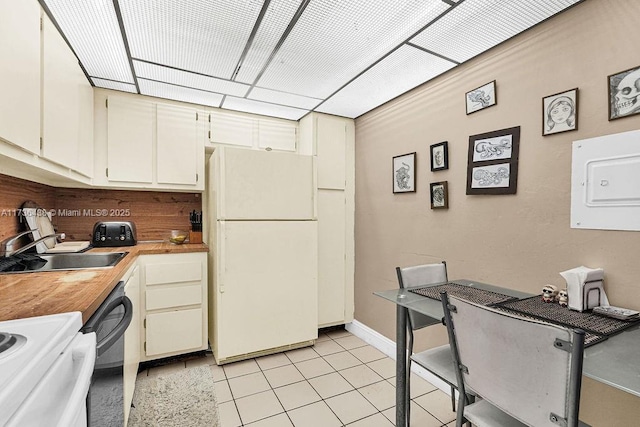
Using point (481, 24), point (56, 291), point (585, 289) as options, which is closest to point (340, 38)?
point (481, 24)

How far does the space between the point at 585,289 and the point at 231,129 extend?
2844 mm

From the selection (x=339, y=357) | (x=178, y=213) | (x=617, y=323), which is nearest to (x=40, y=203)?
(x=178, y=213)

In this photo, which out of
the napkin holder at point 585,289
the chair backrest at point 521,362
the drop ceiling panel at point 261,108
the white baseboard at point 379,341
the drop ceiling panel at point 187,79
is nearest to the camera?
the chair backrest at point 521,362

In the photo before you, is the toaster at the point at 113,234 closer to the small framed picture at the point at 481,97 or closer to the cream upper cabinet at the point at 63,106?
the cream upper cabinet at the point at 63,106

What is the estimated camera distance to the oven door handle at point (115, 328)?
1126mm

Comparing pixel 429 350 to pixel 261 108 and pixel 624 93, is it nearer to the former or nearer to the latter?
pixel 624 93

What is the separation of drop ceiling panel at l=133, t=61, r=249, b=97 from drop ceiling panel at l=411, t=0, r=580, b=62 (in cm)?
144

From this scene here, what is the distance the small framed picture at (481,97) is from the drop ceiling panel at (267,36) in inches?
49.6

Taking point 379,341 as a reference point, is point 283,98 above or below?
above

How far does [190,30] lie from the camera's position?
1693 millimetres

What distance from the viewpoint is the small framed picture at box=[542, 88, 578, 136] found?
1.49m

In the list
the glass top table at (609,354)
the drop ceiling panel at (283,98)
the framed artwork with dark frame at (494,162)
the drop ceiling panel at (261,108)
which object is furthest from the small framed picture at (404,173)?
the glass top table at (609,354)

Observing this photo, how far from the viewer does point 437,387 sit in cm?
216

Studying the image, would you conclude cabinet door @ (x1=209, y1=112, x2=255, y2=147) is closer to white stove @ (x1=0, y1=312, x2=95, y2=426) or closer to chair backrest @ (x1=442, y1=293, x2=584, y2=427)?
white stove @ (x1=0, y1=312, x2=95, y2=426)
